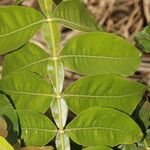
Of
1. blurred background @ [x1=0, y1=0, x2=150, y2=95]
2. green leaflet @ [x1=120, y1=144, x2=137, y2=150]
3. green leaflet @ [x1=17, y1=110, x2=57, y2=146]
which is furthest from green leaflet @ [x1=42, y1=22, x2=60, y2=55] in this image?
blurred background @ [x1=0, y1=0, x2=150, y2=95]

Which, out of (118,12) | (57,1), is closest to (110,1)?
(118,12)

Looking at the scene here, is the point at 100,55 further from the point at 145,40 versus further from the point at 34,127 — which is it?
the point at 145,40

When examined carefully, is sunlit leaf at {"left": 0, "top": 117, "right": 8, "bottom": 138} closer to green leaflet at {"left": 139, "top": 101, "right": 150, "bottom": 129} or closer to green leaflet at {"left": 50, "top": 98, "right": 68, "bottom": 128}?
green leaflet at {"left": 50, "top": 98, "right": 68, "bottom": 128}

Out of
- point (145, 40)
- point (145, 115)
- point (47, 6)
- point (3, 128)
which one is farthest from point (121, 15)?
point (3, 128)

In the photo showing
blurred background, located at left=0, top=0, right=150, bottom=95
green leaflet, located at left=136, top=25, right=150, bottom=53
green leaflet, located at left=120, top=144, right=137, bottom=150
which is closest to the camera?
green leaflet, located at left=120, top=144, right=137, bottom=150

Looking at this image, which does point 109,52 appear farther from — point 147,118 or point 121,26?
point 121,26
